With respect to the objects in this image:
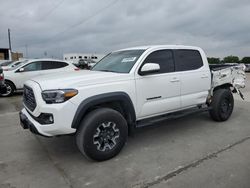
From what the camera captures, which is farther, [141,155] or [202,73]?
[202,73]

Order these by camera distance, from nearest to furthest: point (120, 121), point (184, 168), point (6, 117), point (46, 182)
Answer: point (46, 182) < point (184, 168) < point (120, 121) < point (6, 117)

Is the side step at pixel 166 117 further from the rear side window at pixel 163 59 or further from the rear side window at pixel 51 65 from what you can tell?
the rear side window at pixel 51 65

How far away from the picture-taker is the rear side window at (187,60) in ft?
14.6

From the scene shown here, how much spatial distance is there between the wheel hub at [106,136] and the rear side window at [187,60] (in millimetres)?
1858

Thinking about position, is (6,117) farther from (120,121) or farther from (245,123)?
(245,123)

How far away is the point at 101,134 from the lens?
3.30m

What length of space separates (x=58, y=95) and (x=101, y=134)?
34.2 inches

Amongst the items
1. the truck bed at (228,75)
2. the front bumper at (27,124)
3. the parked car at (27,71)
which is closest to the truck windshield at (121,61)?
the front bumper at (27,124)

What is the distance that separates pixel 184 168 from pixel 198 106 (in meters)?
2.13

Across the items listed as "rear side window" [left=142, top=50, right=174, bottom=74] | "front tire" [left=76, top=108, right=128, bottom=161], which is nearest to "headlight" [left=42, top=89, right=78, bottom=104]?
"front tire" [left=76, top=108, right=128, bottom=161]

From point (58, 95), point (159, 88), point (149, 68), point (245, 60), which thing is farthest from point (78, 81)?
point (245, 60)

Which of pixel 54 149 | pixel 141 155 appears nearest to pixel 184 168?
pixel 141 155

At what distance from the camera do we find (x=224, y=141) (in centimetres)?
413

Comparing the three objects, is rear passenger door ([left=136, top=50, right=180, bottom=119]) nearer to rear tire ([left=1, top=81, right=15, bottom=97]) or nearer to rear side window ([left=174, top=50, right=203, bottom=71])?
rear side window ([left=174, top=50, right=203, bottom=71])
